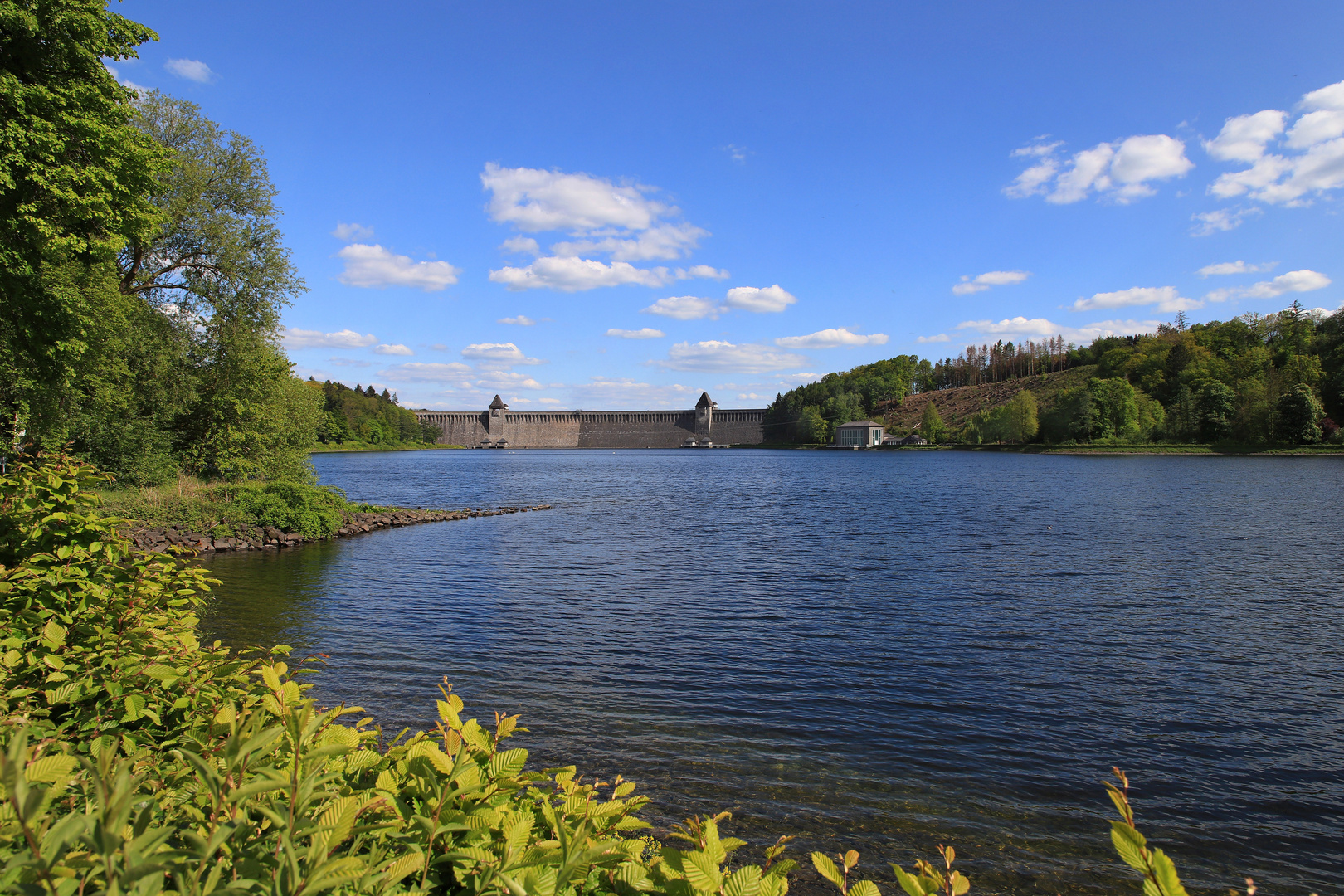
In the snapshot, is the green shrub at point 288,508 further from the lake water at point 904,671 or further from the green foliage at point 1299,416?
the green foliage at point 1299,416

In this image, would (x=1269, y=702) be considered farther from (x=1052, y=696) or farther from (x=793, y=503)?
(x=793, y=503)

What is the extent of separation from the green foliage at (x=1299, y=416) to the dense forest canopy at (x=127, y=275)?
115089mm

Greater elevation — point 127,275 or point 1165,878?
point 127,275

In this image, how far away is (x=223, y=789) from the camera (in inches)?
86.0

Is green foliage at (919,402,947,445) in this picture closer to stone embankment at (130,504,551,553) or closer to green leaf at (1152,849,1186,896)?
stone embankment at (130,504,551,553)

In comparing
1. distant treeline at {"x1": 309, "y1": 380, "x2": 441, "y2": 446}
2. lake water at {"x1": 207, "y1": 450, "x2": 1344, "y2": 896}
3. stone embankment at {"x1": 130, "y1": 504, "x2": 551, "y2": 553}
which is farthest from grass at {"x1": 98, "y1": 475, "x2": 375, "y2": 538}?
distant treeline at {"x1": 309, "y1": 380, "x2": 441, "y2": 446}

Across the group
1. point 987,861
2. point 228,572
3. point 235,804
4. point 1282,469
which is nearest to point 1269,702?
point 987,861

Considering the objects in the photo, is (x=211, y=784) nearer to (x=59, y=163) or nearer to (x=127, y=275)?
(x=59, y=163)

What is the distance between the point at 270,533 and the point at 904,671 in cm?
2497

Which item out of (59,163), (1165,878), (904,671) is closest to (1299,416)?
(904,671)

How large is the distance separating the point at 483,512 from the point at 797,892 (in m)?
35.3

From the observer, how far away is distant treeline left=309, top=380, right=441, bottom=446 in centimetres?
15862

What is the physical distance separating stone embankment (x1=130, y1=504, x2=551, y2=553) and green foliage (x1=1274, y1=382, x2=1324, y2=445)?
106202 mm

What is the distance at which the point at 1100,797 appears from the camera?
765cm
